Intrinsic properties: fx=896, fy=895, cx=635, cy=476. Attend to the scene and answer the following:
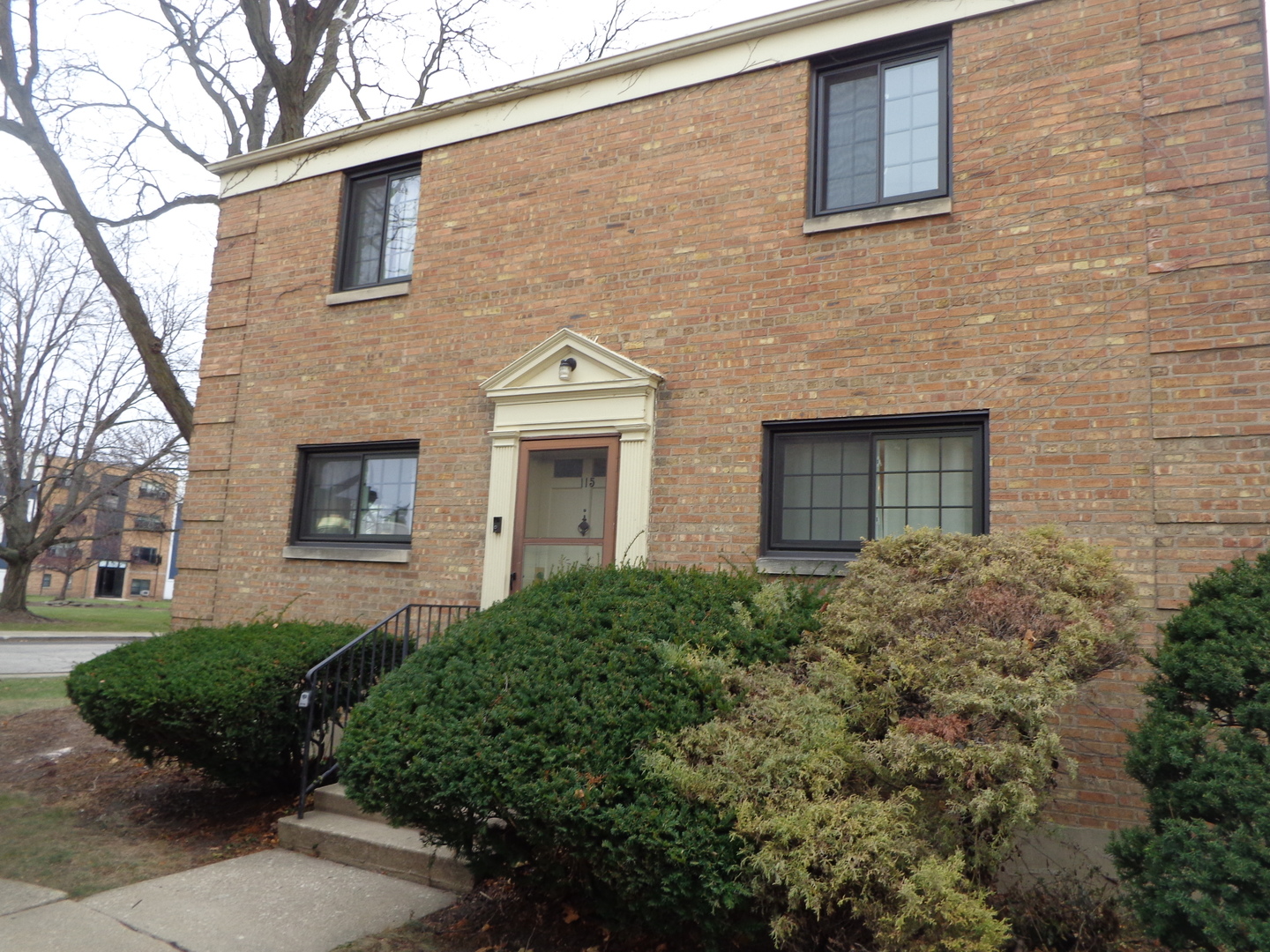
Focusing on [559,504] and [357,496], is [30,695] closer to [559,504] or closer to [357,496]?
[357,496]

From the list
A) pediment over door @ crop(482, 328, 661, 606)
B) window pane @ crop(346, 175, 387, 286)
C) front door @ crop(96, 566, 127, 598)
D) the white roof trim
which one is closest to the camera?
the white roof trim

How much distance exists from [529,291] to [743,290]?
207 cm

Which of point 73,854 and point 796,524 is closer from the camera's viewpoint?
point 73,854

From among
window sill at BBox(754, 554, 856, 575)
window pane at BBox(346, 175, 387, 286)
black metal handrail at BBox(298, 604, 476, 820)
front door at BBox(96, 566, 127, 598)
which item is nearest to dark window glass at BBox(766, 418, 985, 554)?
window sill at BBox(754, 554, 856, 575)

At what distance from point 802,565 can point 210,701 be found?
4.19 meters

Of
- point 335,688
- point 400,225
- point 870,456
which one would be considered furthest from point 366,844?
point 400,225

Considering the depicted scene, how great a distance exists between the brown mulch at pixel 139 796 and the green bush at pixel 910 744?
3.93m

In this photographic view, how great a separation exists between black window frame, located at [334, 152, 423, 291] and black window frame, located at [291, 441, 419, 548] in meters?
1.66

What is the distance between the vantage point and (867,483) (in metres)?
6.58

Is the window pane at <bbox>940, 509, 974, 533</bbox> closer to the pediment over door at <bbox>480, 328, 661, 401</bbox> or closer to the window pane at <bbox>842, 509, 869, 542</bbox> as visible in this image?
the window pane at <bbox>842, 509, 869, 542</bbox>

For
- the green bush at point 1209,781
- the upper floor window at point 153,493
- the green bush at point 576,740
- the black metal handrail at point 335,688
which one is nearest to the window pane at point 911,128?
the green bush at point 576,740

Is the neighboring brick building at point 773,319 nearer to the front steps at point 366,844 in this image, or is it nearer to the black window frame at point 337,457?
the black window frame at point 337,457

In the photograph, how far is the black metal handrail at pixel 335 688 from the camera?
6.34 meters

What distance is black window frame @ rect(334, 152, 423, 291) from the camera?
9172 millimetres
